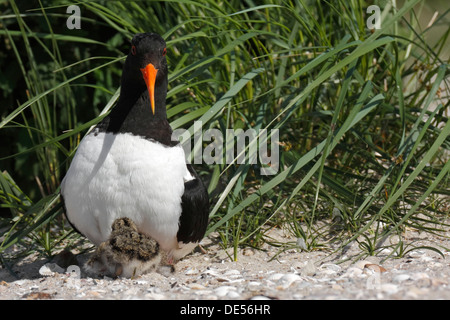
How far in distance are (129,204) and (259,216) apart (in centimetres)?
77

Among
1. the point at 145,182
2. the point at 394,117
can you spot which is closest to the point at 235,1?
the point at 394,117

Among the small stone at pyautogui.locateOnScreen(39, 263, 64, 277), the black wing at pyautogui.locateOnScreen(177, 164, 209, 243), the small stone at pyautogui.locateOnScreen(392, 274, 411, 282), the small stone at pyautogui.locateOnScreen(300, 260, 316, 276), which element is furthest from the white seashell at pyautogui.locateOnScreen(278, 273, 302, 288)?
the small stone at pyautogui.locateOnScreen(39, 263, 64, 277)

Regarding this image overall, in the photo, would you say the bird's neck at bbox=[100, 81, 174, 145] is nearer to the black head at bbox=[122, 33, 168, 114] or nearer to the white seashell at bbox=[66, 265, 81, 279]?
the black head at bbox=[122, 33, 168, 114]

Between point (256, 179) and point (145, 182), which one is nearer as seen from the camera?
point (145, 182)

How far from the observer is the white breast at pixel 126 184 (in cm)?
265

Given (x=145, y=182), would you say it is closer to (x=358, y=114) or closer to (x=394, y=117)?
(x=358, y=114)

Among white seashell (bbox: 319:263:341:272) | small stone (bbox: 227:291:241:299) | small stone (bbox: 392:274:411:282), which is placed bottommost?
white seashell (bbox: 319:263:341:272)

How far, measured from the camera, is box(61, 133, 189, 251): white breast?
2.65 meters

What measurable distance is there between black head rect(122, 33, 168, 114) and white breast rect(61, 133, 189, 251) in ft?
0.69

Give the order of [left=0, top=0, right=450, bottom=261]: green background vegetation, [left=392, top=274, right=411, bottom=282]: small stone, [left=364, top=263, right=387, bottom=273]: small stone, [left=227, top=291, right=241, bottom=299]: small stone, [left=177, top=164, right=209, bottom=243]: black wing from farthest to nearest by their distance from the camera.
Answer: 1. [left=0, top=0, right=450, bottom=261]: green background vegetation
2. [left=177, top=164, right=209, bottom=243]: black wing
3. [left=364, top=263, right=387, bottom=273]: small stone
4. [left=392, top=274, right=411, bottom=282]: small stone
5. [left=227, top=291, right=241, bottom=299]: small stone

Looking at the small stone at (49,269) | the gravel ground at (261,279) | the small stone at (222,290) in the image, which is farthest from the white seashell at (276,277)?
the small stone at (49,269)

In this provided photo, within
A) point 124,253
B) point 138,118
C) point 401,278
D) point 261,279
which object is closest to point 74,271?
point 124,253

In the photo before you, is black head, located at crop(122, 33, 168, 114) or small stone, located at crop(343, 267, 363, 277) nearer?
small stone, located at crop(343, 267, 363, 277)

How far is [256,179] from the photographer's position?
11.2 ft
